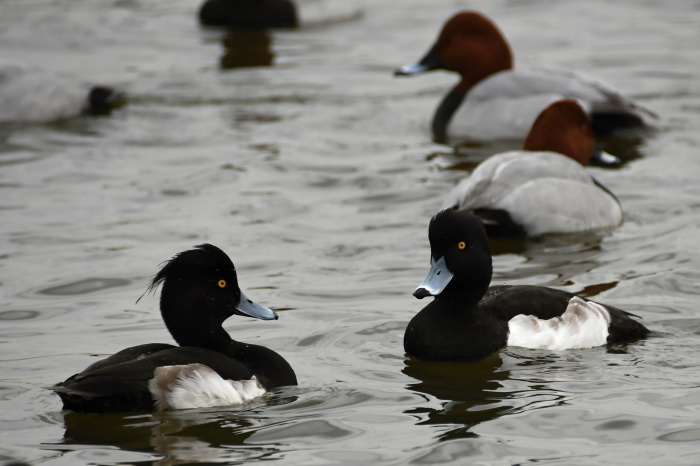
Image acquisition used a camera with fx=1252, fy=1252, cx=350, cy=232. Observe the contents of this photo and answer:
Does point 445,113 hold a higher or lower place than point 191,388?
higher

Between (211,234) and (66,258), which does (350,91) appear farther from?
(66,258)

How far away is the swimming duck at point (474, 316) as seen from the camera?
6.09 meters

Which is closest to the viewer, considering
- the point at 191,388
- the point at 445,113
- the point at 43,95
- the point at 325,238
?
the point at 191,388

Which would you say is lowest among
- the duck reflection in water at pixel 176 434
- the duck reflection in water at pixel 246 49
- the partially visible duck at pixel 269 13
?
the duck reflection in water at pixel 176 434

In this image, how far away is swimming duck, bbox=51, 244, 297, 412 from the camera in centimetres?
505

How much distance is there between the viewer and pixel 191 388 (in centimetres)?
519

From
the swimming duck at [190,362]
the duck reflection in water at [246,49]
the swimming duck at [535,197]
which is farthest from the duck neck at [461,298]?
the duck reflection in water at [246,49]

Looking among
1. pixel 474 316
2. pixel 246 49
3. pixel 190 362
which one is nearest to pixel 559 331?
pixel 474 316

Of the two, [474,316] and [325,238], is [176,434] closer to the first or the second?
[474,316]

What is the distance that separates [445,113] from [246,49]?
3.99 meters

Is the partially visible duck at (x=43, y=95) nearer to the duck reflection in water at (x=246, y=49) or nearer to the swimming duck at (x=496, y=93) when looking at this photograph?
the duck reflection in water at (x=246, y=49)

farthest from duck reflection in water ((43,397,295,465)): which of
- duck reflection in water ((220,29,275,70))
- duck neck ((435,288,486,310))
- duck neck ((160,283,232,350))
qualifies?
duck reflection in water ((220,29,275,70))

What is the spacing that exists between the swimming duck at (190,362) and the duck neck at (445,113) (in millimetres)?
5675

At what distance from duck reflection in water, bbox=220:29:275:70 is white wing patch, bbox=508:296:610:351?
26.4 feet
